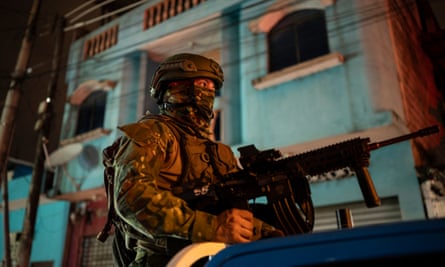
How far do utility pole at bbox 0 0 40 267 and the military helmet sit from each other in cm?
579

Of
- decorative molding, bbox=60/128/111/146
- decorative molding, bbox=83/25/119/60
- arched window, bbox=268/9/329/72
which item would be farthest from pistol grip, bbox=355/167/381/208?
decorative molding, bbox=83/25/119/60

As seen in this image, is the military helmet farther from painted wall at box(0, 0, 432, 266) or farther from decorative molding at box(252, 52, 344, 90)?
decorative molding at box(252, 52, 344, 90)

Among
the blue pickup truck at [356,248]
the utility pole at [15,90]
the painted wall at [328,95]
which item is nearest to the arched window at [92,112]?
the utility pole at [15,90]

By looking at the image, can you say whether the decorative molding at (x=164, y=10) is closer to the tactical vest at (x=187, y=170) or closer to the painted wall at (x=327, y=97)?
the painted wall at (x=327, y=97)

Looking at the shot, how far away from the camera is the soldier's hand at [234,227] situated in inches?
66.0

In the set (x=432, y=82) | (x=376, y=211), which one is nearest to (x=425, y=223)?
(x=376, y=211)

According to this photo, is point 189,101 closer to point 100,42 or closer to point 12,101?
point 12,101

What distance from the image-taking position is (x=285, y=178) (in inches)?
77.7

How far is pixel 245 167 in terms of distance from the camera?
2.03 m

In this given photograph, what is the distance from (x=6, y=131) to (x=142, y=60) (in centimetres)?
399

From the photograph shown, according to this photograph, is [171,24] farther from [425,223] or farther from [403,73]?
[425,223]

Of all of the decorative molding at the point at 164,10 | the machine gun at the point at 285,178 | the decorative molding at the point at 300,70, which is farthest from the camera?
the decorative molding at the point at 164,10

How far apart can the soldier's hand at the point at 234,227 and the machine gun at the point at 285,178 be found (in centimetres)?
11

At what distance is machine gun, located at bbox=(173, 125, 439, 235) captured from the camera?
6.32 feet
